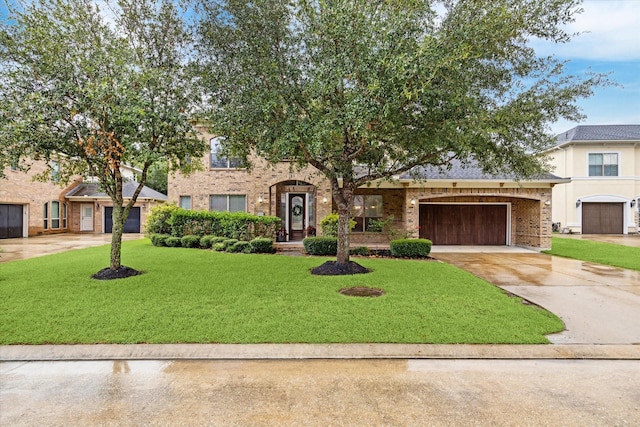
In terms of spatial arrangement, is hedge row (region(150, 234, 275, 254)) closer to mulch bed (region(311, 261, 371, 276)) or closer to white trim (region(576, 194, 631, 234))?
mulch bed (region(311, 261, 371, 276))

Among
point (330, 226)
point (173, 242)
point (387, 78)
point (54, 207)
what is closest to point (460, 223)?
point (330, 226)

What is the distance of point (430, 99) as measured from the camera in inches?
279

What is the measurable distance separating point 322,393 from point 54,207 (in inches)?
1050

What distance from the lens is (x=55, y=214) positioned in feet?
79.1

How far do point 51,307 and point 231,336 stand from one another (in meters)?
3.45

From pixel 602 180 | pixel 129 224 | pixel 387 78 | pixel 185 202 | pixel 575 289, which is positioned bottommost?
pixel 575 289

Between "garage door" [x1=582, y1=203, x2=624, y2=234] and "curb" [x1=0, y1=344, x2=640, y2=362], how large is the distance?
928 inches

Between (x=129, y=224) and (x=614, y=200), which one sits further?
(x=129, y=224)

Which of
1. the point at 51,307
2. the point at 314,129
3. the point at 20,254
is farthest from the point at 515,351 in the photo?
the point at 20,254

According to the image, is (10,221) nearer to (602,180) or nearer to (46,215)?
(46,215)

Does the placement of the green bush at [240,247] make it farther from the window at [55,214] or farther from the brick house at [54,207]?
the window at [55,214]

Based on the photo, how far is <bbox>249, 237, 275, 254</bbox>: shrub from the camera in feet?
43.4

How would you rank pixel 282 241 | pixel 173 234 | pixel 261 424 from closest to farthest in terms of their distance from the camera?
pixel 261 424, pixel 173 234, pixel 282 241

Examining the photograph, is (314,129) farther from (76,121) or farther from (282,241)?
(282,241)
